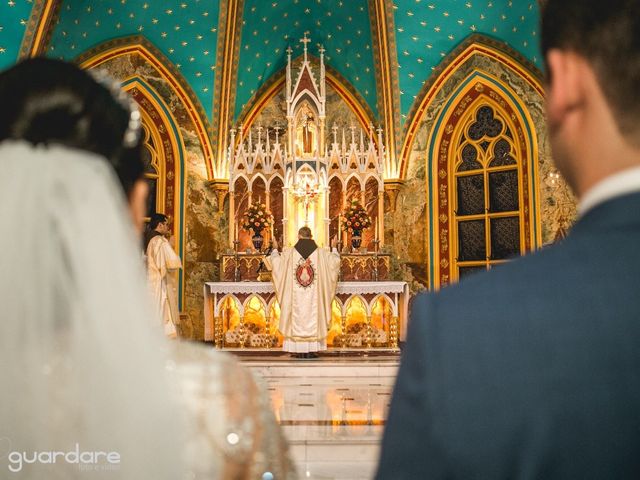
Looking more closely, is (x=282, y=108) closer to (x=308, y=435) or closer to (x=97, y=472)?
(x=308, y=435)

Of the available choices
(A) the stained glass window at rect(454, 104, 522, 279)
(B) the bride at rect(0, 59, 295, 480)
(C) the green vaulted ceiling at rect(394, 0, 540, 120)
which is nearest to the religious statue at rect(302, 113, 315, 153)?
(C) the green vaulted ceiling at rect(394, 0, 540, 120)

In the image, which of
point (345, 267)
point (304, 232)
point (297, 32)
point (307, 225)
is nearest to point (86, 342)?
point (304, 232)

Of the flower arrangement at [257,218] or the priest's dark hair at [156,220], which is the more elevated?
the flower arrangement at [257,218]

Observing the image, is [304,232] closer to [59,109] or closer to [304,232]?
[304,232]

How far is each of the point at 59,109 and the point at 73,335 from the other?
45cm

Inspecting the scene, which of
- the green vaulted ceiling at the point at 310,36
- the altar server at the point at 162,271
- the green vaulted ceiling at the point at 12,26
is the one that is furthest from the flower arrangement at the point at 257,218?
the green vaulted ceiling at the point at 12,26

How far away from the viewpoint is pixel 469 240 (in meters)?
14.1

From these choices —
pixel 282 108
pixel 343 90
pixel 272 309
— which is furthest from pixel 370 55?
pixel 272 309

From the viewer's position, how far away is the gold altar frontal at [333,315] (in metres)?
12.5

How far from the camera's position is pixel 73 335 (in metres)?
1.31

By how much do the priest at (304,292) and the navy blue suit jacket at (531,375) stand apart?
1061 cm

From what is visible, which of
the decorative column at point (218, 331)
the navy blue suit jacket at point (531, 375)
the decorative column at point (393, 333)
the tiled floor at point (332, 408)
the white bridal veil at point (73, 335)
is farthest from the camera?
the decorative column at point (218, 331)

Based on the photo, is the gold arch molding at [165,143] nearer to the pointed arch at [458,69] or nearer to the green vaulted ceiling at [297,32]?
the green vaulted ceiling at [297,32]

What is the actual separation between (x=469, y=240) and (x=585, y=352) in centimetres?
1360
